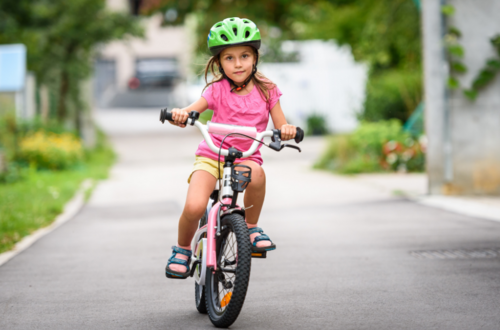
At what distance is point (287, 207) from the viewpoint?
34.9ft

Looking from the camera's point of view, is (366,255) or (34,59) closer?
(366,255)

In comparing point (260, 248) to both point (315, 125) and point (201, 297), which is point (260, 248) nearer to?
point (201, 297)

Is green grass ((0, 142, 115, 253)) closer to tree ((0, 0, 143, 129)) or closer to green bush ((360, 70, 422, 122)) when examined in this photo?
tree ((0, 0, 143, 129))

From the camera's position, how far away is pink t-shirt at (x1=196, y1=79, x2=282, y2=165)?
15.9 ft

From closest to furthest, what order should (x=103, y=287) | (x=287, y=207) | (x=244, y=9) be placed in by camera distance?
(x=103, y=287) → (x=287, y=207) → (x=244, y=9)

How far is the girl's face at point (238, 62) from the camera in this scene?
480 centimetres

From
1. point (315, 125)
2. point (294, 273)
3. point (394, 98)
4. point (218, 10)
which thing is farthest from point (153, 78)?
point (294, 273)

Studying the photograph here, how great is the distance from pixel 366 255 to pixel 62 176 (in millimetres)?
9333

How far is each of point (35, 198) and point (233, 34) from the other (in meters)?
7.20

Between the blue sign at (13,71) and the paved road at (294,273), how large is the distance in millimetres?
6207

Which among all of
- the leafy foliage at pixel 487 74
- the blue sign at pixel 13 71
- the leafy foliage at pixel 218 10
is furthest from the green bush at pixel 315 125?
the leafy foliage at pixel 487 74

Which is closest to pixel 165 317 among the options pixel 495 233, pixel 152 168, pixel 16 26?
pixel 495 233

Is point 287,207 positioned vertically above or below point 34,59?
below

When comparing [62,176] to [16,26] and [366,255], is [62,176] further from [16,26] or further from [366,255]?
[366,255]
